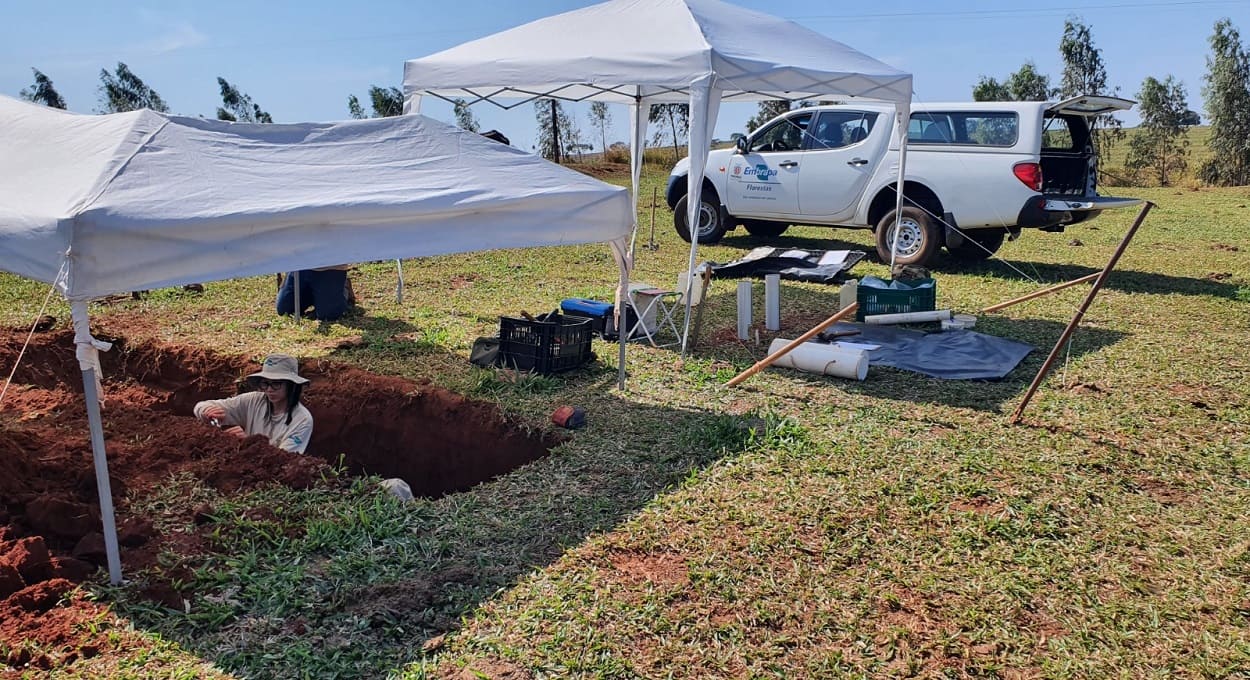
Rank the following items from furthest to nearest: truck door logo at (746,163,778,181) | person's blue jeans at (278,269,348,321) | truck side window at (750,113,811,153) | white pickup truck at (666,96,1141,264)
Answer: truck door logo at (746,163,778,181) → truck side window at (750,113,811,153) → white pickup truck at (666,96,1141,264) → person's blue jeans at (278,269,348,321)

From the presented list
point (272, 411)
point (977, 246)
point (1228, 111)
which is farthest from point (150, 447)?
point (1228, 111)

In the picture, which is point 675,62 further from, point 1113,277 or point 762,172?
point 1113,277

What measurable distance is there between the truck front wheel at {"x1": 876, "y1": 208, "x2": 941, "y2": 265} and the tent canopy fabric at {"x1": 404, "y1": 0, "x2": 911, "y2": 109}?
2.32m

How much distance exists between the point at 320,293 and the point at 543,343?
2.88 m

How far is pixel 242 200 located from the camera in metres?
3.89

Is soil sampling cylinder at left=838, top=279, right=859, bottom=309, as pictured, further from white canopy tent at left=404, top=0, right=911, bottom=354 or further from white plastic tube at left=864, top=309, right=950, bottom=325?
white canopy tent at left=404, top=0, right=911, bottom=354

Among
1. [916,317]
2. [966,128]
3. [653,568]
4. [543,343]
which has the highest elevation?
[966,128]

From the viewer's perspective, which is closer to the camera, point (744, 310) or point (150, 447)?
point (150, 447)

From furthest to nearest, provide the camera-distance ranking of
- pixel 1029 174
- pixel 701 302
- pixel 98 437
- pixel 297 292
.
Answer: pixel 1029 174, pixel 297 292, pixel 701 302, pixel 98 437

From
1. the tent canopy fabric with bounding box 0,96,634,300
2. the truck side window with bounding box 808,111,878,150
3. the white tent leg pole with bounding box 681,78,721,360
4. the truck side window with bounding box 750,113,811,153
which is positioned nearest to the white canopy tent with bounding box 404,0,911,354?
the white tent leg pole with bounding box 681,78,721,360

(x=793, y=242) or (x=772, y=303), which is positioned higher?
(x=793, y=242)

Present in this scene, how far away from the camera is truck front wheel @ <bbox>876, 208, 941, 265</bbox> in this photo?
10.8 metres

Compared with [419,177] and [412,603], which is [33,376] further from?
[412,603]

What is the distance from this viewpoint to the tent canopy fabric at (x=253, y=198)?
3391 mm
